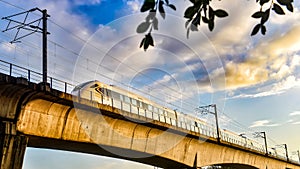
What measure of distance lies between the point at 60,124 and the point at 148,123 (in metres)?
8.90

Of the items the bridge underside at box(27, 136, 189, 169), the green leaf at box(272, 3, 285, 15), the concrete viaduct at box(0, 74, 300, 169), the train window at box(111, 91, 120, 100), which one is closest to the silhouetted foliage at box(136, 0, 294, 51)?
the green leaf at box(272, 3, 285, 15)

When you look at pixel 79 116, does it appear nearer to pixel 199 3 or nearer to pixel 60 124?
pixel 60 124

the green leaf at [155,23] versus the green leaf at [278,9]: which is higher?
the green leaf at [278,9]

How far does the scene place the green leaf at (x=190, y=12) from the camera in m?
3.83

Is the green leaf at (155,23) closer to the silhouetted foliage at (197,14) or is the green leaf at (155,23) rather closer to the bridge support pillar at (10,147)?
the silhouetted foliage at (197,14)

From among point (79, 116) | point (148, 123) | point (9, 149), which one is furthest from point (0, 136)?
point (148, 123)

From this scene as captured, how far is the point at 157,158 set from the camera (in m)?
30.7

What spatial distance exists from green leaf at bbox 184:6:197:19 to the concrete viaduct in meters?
14.1

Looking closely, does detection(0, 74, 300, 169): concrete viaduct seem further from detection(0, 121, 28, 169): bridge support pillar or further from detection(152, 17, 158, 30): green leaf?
detection(152, 17, 158, 30): green leaf

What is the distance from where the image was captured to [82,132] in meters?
22.0

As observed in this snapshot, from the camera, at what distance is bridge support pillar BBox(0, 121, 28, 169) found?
1614 cm

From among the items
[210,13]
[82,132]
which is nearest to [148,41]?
[210,13]

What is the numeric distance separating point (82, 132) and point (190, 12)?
19.0 metres

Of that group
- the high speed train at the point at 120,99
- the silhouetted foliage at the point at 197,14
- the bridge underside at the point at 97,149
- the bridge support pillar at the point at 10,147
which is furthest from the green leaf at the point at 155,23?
the high speed train at the point at 120,99
